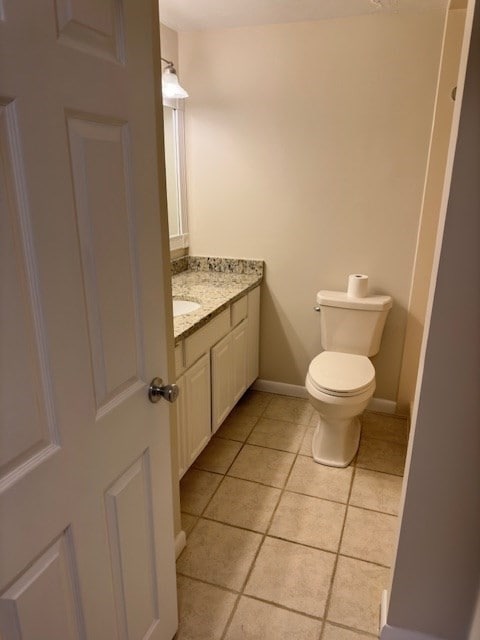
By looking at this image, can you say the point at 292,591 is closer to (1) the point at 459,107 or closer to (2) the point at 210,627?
(2) the point at 210,627

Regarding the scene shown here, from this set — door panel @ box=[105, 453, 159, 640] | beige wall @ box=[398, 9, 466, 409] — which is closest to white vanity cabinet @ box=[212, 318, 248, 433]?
beige wall @ box=[398, 9, 466, 409]

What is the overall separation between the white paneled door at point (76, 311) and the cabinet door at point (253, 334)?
5.32 feet

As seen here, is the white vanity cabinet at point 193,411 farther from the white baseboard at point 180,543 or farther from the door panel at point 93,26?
the door panel at point 93,26

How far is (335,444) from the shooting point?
231 centimetres

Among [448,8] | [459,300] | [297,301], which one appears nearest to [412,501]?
[459,300]

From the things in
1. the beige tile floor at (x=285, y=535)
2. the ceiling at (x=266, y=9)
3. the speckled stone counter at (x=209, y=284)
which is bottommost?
the beige tile floor at (x=285, y=535)

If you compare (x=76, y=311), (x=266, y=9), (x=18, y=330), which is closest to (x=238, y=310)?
(x=266, y=9)

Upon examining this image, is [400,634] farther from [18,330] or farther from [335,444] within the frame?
[18,330]

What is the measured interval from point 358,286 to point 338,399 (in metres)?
0.73

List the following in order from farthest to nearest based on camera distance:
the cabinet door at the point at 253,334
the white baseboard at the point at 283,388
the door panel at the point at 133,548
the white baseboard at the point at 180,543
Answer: the white baseboard at the point at 283,388 < the cabinet door at the point at 253,334 < the white baseboard at the point at 180,543 < the door panel at the point at 133,548

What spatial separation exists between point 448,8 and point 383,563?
250 cm

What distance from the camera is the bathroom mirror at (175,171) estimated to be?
8.42ft

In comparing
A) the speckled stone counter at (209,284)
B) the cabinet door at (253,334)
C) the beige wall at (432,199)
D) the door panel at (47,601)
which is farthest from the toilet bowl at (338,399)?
the door panel at (47,601)

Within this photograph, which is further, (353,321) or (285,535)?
(353,321)
